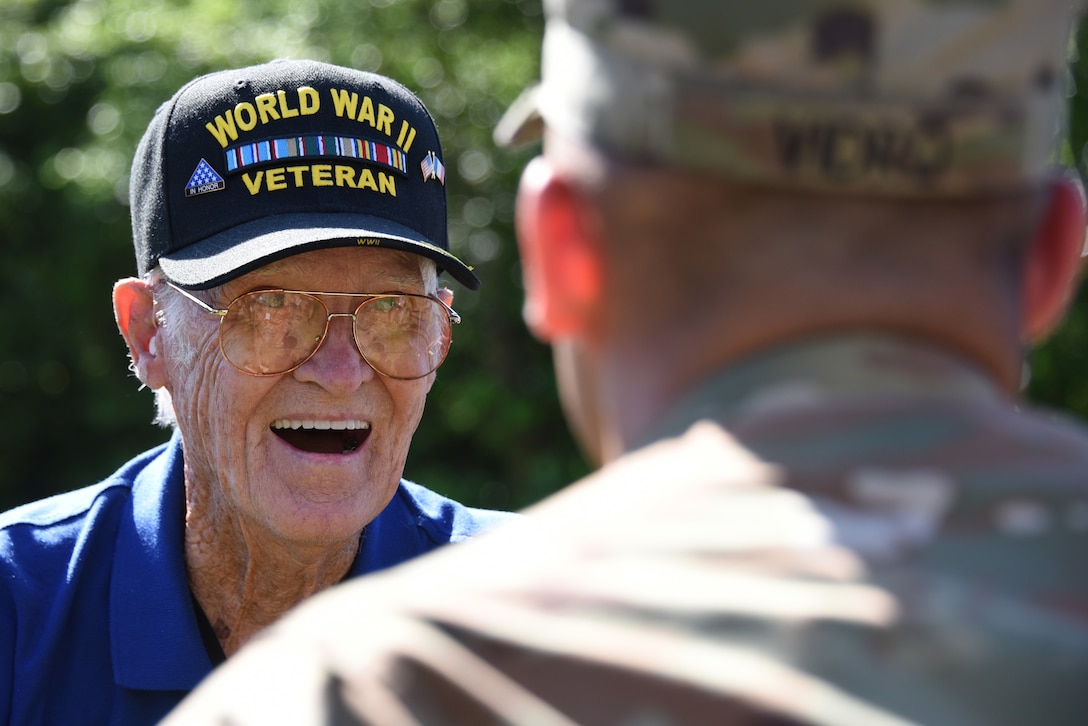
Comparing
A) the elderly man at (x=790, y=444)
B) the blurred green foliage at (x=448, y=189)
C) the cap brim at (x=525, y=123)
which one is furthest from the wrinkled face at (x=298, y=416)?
the blurred green foliage at (x=448, y=189)

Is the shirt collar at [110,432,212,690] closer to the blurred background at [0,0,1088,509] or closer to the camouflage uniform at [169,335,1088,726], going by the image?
the camouflage uniform at [169,335,1088,726]

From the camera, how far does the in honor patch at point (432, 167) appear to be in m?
2.98

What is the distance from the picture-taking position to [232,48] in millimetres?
10922

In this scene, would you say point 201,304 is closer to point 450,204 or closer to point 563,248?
point 563,248

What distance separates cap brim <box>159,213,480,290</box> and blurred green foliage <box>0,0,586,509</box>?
7.31 m

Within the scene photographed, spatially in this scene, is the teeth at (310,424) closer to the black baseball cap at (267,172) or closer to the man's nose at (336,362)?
the man's nose at (336,362)

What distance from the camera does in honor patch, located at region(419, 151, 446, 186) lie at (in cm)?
298

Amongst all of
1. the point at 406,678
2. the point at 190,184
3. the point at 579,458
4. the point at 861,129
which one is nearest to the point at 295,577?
the point at 190,184

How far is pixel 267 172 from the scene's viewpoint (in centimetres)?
280

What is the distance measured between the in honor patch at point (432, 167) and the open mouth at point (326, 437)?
0.57 m

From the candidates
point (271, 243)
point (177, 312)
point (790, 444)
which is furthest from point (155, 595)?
point (790, 444)

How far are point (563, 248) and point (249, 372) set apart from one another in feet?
5.57

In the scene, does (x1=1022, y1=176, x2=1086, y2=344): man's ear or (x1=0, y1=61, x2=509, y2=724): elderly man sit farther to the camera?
(x1=0, y1=61, x2=509, y2=724): elderly man

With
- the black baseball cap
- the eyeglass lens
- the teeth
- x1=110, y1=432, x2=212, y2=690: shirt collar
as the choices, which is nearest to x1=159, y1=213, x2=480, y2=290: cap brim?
the black baseball cap
